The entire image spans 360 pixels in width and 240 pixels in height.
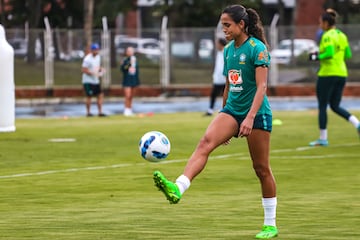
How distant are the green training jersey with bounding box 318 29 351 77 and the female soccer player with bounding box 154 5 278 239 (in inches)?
344

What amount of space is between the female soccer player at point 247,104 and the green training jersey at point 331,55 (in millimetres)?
8735

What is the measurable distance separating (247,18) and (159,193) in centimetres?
380

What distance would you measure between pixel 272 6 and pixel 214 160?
58847mm

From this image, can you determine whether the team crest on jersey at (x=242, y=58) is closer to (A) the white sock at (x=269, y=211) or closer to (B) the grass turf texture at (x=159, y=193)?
(A) the white sock at (x=269, y=211)

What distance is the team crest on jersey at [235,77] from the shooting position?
9.99m

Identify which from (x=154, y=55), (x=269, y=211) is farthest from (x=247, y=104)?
(x=154, y=55)

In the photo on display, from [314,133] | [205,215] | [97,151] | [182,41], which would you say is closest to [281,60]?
[182,41]

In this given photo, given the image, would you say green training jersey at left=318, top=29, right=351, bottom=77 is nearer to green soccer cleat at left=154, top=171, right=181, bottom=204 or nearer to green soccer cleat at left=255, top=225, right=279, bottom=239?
green soccer cleat at left=255, top=225, right=279, bottom=239

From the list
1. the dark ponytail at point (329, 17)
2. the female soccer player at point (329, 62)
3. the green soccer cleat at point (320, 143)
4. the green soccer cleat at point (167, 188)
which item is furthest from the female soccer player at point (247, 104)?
the green soccer cleat at point (320, 143)

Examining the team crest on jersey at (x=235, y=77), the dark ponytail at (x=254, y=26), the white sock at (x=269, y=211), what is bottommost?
the white sock at (x=269, y=211)

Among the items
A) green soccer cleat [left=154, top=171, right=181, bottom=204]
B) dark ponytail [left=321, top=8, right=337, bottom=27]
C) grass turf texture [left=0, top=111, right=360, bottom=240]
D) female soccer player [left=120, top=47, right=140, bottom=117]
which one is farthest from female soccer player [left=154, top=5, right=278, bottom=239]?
female soccer player [left=120, top=47, right=140, bottom=117]

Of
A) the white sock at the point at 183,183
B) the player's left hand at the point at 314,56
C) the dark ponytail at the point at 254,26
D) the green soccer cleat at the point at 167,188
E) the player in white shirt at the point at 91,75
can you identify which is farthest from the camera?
the player in white shirt at the point at 91,75

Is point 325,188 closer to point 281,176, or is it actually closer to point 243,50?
point 281,176

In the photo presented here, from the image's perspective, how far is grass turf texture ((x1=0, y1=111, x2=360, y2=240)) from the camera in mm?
10430
